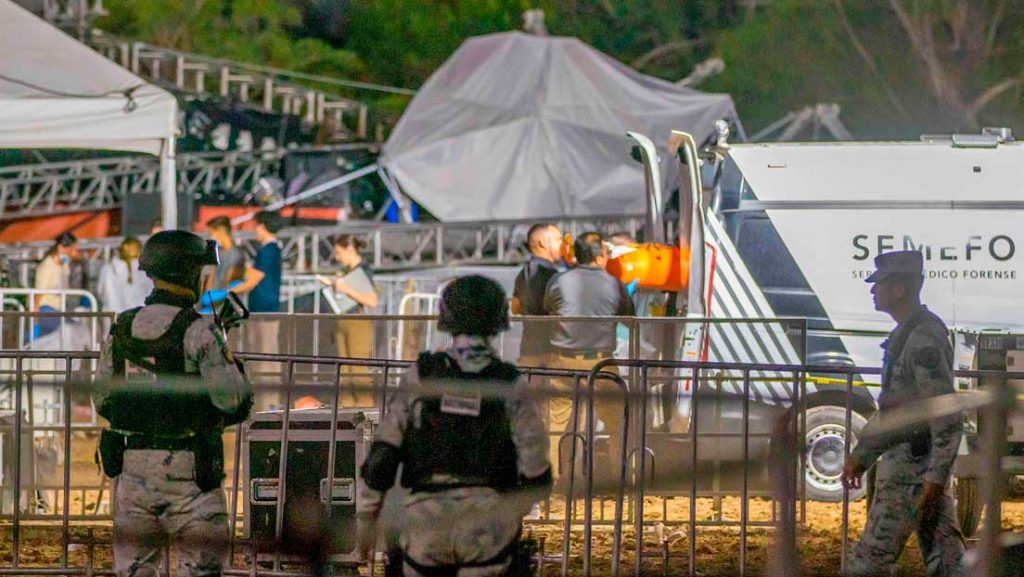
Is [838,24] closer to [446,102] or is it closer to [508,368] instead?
[446,102]

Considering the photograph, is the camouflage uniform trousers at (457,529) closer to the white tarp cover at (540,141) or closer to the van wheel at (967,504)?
the van wheel at (967,504)

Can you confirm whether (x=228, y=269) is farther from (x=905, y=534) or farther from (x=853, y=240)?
(x=905, y=534)

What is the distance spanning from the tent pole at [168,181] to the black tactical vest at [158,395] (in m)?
6.11

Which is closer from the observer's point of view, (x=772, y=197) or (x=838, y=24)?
(x=772, y=197)

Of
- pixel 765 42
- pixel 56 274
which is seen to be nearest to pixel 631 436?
pixel 56 274

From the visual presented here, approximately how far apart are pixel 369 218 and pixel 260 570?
18038 millimetres

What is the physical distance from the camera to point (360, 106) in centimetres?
3070

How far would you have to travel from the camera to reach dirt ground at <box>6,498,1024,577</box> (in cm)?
955

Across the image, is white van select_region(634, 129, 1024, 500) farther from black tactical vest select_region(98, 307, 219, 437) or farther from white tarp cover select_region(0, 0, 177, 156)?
black tactical vest select_region(98, 307, 219, 437)

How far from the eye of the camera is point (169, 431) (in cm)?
645

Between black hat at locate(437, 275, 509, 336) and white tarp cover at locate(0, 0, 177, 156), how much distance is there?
681 centimetres

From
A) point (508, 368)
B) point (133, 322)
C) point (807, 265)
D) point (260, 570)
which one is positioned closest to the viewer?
point (508, 368)

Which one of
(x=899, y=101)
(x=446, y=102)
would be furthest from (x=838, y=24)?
(x=446, y=102)

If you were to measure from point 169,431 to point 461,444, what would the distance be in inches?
54.2
